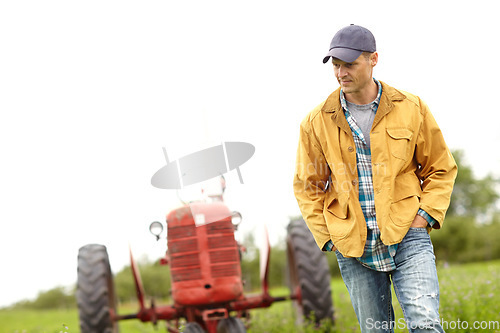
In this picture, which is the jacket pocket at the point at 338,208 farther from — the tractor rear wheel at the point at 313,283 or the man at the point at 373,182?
the tractor rear wheel at the point at 313,283

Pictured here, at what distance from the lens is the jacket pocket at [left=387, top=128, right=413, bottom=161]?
3.50m

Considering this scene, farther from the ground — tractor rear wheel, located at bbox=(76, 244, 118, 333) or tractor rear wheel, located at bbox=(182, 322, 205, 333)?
tractor rear wheel, located at bbox=(76, 244, 118, 333)

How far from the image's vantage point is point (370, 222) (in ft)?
11.6

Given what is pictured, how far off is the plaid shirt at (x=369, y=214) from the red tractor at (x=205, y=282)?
2684 mm

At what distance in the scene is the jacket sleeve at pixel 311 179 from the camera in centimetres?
369

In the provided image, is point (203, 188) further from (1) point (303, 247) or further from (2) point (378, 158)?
(2) point (378, 158)

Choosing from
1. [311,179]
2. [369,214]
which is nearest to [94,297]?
[311,179]

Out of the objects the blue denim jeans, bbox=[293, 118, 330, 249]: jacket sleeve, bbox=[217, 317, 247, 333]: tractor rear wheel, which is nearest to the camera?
the blue denim jeans

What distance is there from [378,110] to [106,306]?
169 inches

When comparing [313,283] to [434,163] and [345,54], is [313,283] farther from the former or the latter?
[345,54]

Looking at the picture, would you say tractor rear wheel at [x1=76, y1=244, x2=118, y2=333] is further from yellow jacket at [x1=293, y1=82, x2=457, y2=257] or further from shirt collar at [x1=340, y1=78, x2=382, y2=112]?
shirt collar at [x1=340, y1=78, x2=382, y2=112]

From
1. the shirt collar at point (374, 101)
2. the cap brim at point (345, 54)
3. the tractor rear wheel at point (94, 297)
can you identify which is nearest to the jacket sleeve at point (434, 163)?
the shirt collar at point (374, 101)

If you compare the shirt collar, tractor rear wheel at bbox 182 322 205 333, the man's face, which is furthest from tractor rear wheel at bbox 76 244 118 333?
the man's face

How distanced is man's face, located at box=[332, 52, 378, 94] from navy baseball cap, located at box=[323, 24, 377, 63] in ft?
0.15
